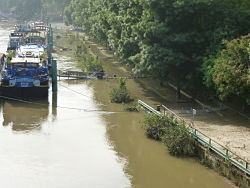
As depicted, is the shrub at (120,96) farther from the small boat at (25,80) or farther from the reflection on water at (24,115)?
the small boat at (25,80)

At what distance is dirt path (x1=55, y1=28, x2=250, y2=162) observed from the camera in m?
20.8

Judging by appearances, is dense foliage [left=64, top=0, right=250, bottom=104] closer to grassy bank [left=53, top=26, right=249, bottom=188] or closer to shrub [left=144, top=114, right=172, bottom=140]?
grassy bank [left=53, top=26, right=249, bottom=188]

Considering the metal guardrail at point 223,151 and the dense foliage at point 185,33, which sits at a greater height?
the dense foliage at point 185,33

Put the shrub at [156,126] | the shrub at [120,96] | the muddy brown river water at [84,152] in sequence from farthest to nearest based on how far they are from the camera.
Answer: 1. the shrub at [120,96]
2. the shrub at [156,126]
3. the muddy brown river water at [84,152]

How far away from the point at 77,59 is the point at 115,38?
1125cm

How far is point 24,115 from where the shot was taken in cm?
2742

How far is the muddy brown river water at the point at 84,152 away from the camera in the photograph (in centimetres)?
1853

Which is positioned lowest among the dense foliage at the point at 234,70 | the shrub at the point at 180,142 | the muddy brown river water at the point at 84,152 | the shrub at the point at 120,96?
the muddy brown river water at the point at 84,152

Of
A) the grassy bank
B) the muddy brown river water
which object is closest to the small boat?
the muddy brown river water

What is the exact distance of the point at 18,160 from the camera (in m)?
20.4

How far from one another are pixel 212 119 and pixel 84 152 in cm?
724

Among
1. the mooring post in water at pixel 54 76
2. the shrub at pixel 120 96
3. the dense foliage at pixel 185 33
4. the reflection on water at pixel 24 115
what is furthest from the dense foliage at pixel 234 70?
the mooring post in water at pixel 54 76

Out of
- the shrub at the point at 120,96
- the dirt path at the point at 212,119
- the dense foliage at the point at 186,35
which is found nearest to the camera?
the dirt path at the point at 212,119

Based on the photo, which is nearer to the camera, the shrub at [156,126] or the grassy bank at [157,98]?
the grassy bank at [157,98]
